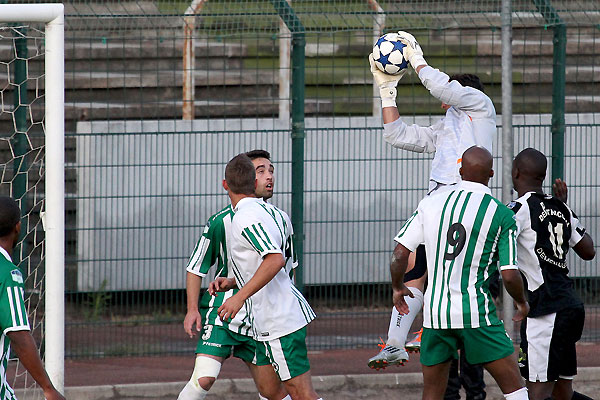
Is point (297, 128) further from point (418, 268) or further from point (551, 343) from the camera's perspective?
point (551, 343)

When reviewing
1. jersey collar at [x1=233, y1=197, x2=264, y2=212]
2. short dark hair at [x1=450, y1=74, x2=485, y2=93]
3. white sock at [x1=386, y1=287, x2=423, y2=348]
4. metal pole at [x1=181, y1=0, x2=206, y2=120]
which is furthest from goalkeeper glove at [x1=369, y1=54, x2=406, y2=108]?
metal pole at [x1=181, y1=0, x2=206, y2=120]

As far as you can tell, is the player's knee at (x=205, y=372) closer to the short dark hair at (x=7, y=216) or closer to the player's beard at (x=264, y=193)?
the player's beard at (x=264, y=193)

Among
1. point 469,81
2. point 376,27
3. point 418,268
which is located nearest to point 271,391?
point 418,268

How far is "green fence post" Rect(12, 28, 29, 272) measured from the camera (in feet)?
29.6

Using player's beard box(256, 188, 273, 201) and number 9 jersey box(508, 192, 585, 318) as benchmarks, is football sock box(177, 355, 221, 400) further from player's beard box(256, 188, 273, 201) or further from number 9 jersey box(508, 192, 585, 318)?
number 9 jersey box(508, 192, 585, 318)

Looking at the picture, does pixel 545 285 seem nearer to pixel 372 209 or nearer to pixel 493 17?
pixel 372 209

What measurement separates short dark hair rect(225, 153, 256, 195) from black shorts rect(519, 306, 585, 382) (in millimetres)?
1979

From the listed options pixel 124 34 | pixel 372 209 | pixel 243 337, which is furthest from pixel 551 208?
pixel 124 34

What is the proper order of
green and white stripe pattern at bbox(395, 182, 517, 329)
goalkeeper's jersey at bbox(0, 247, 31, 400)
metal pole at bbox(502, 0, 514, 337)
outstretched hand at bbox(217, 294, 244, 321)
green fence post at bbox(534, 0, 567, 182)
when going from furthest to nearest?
green fence post at bbox(534, 0, 567, 182), metal pole at bbox(502, 0, 514, 337), green and white stripe pattern at bbox(395, 182, 517, 329), outstretched hand at bbox(217, 294, 244, 321), goalkeeper's jersey at bbox(0, 247, 31, 400)

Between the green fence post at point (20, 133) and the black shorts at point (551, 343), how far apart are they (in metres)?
4.45

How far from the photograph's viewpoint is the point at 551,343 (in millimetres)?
6551

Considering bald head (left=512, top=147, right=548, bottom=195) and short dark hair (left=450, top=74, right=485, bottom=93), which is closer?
bald head (left=512, top=147, right=548, bottom=195)

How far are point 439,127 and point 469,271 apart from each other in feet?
5.70

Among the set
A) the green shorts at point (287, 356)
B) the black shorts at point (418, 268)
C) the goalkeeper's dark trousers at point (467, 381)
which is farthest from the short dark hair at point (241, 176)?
the goalkeeper's dark trousers at point (467, 381)
